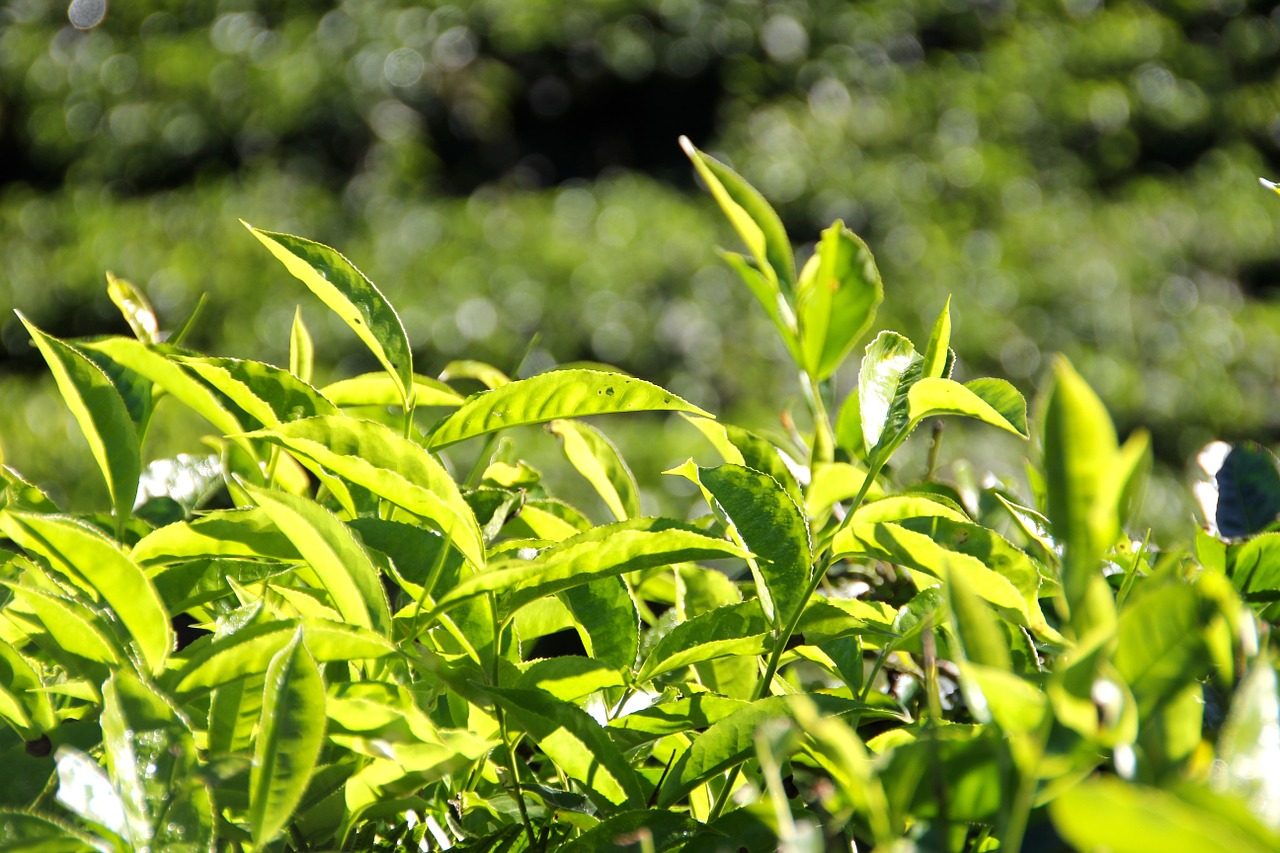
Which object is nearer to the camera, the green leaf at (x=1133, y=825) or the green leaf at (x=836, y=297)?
the green leaf at (x=1133, y=825)

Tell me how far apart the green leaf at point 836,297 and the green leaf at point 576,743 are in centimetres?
21

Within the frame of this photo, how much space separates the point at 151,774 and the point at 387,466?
166 millimetres

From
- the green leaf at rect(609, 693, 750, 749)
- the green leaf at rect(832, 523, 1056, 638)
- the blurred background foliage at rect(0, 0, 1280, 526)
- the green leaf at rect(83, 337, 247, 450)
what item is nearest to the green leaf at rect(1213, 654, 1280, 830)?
the green leaf at rect(832, 523, 1056, 638)

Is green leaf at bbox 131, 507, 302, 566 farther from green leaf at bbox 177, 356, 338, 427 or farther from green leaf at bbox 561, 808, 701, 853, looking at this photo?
green leaf at bbox 561, 808, 701, 853

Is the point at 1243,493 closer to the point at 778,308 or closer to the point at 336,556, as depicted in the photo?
the point at 778,308

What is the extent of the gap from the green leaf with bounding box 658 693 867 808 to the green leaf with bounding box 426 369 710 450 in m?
0.16

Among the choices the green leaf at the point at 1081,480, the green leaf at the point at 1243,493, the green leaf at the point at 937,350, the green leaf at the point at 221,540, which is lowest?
the green leaf at the point at 1243,493

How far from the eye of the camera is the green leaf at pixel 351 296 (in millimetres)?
644

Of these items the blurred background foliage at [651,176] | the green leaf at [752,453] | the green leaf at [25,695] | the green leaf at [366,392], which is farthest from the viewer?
the blurred background foliage at [651,176]

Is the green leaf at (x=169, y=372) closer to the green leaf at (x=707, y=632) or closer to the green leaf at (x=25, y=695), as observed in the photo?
the green leaf at (x=25, y=695)

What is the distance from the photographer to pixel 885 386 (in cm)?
63

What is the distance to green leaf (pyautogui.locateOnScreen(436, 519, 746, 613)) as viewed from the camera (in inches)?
21.7

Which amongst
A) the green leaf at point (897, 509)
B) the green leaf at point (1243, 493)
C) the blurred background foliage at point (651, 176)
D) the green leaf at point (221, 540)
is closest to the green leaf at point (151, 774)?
the green leaf at point (221, 540)

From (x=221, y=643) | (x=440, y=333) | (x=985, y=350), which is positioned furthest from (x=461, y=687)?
(x=985, y=350)
